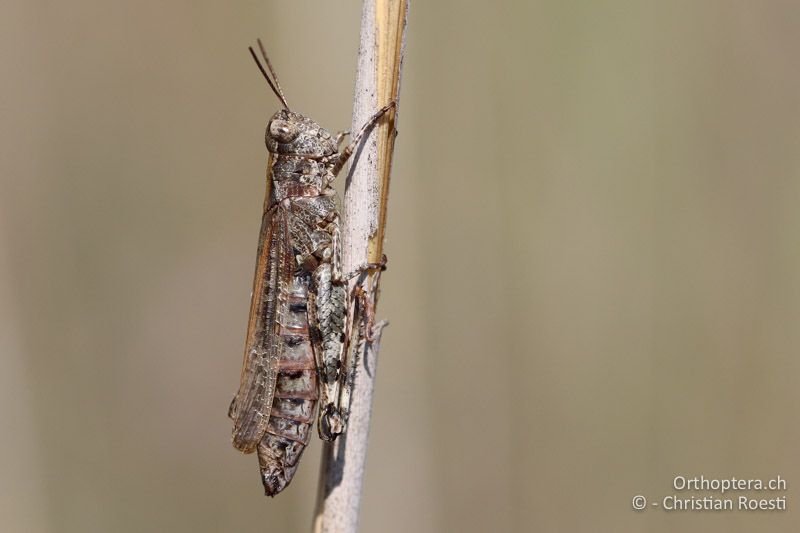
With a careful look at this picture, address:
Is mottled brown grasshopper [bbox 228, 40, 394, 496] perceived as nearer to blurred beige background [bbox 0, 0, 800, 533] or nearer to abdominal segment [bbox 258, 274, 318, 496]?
abdominal segment [bbox 258, 274, 318, 496]

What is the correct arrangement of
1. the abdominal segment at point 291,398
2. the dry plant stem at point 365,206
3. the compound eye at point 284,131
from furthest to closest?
the compound eye at point 284,131
the abdominal segment at point 291,398
the dry plant stem at point 365,206

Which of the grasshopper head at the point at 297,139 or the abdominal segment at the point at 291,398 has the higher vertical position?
the grasshopper head at the point at 297,139

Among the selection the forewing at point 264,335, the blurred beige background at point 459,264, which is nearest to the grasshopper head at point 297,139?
the forewing at point 264,335

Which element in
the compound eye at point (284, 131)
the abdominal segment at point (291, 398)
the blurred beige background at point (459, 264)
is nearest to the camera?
the abdominal segment at point (291, 398)

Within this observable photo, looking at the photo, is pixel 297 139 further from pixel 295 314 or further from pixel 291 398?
pixel 291 398

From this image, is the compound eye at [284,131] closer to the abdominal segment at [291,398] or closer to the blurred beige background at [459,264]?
the abdominal segment at [291,398]

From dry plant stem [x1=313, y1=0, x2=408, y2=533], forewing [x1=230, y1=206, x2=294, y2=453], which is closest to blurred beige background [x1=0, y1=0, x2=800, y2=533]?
forewing [x1=230, y1=206, x2=294, y2=453]

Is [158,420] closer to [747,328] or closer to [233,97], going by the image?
[233,97]
